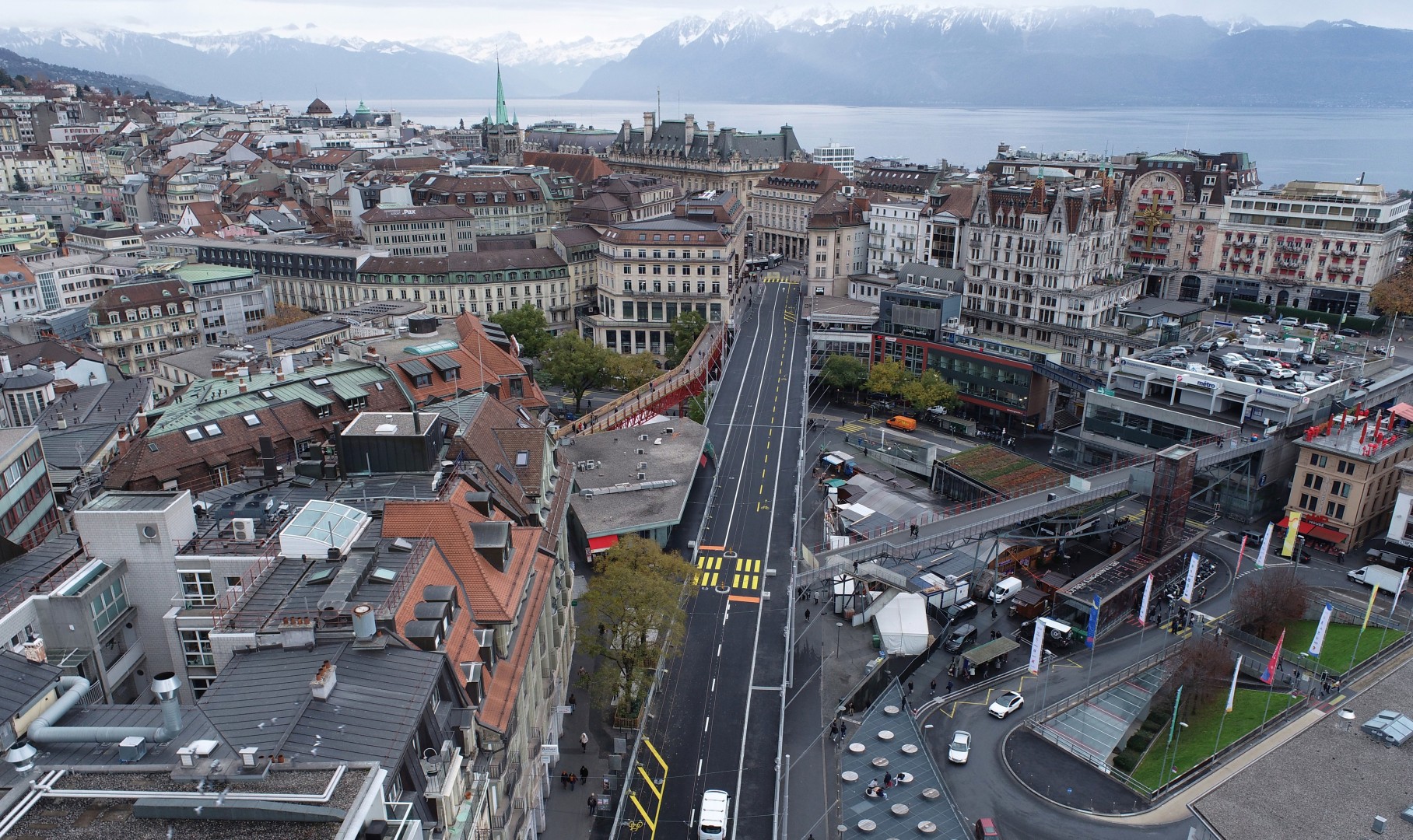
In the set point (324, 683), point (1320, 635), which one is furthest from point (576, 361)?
point (324, 683)

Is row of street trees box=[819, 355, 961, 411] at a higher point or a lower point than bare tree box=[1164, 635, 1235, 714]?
higher

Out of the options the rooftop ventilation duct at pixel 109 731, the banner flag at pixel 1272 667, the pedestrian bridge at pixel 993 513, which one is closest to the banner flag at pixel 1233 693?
the banner flag at pixel 1272 667

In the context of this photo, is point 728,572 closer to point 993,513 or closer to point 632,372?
point 993,513

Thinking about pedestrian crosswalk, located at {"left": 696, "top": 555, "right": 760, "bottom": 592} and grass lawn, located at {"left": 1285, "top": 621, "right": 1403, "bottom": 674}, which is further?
pedestrian crosswalk, located at {"left": 696, "top": 555, "right": 760, "bottom": 592}

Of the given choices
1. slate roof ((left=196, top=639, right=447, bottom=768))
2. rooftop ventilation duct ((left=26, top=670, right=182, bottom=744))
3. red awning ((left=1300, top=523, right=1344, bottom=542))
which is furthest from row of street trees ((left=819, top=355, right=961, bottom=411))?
rooftop ventilation duct ((left=26, top=670, right=182, bottom=744))

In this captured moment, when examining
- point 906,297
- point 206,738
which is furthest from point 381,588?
point 906,297

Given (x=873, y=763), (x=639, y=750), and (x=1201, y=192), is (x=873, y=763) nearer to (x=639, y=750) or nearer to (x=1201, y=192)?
(x=639, y=750)

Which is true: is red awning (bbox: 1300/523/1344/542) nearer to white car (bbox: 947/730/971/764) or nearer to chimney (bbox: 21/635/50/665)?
white car (bbox: 947/730/971/764)
